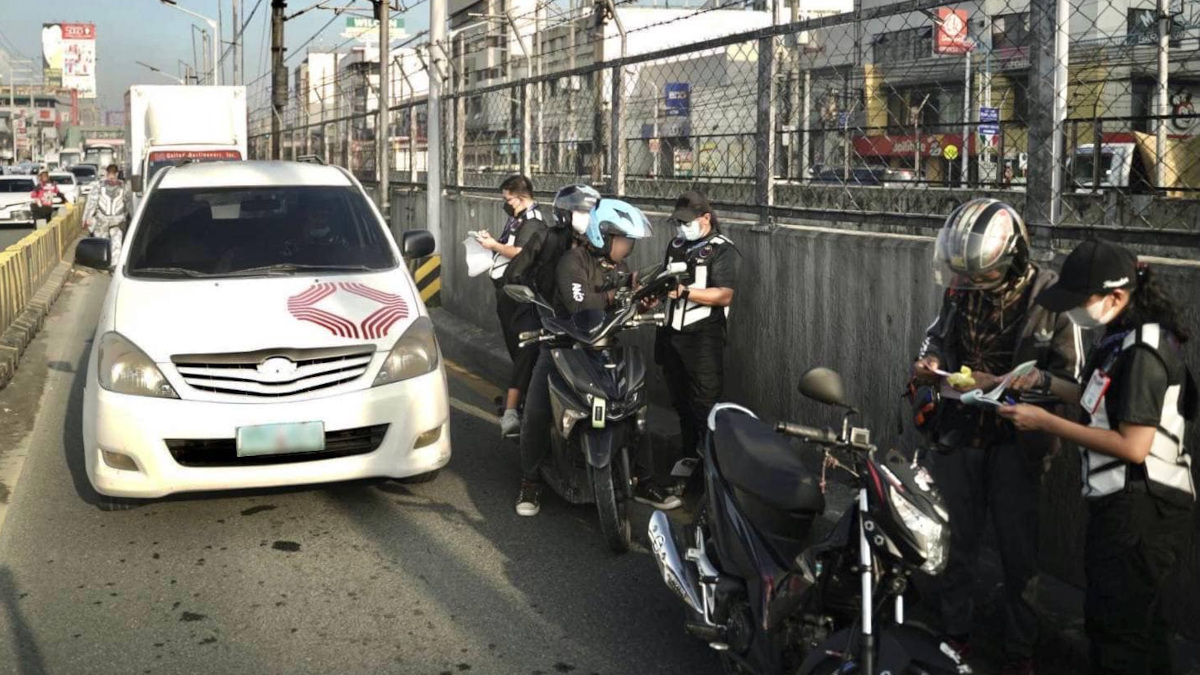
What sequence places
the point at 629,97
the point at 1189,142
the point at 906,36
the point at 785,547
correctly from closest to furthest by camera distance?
the point at 785,547
the point at 1189,142
the point at 906,36
the point at 629,97

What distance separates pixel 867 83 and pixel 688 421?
6.51 feet

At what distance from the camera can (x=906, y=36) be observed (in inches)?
238

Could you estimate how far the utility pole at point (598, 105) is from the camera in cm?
943

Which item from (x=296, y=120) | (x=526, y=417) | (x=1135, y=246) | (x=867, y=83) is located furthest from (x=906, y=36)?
(x=296, y=120)

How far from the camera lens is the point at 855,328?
6.25m

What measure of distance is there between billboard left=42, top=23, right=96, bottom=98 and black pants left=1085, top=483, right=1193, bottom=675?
495 feet

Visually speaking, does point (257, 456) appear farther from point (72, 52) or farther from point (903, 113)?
point (72, 52)

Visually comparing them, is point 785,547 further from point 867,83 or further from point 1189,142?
point 867,83

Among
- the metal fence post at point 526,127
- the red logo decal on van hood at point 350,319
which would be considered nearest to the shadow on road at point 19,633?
the red logo decal on van hood at point 350,319

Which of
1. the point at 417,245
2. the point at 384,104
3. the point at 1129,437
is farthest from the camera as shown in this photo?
the point at 384,104

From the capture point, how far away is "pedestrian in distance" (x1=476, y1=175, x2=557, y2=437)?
24.3 ft

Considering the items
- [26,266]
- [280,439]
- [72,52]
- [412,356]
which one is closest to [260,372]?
[280,439]

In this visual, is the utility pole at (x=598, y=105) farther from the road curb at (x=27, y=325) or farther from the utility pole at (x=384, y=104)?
the utility pole at (x=384, y=104)

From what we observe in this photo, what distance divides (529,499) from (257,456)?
4.43 feet
